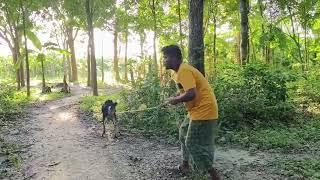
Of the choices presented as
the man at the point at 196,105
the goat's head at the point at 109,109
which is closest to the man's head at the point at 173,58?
the man at the point at 196,105

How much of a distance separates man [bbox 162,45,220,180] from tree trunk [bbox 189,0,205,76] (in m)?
4.15

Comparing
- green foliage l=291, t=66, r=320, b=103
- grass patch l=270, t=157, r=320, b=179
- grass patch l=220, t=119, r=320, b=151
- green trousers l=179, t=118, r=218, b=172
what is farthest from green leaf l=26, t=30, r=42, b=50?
green trousers l=179, t=118, r=218, b=172

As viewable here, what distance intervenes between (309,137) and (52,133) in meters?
6.80

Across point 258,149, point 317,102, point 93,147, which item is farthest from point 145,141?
point 317,102

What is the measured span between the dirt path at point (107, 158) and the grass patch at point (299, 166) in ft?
1.05

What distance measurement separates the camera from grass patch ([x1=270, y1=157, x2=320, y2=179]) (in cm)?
631

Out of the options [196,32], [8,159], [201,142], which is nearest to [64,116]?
[8,159]

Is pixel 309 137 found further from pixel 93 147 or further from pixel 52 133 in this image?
pixel 52 133

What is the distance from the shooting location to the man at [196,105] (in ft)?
17.4

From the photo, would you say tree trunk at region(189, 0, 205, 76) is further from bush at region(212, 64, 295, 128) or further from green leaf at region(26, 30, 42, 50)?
green leaf at region(26, 30, 42, 50)

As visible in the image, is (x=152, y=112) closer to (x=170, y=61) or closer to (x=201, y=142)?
(x=201, y=142)

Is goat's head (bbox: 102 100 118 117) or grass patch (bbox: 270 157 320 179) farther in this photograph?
goat's head (bbox: 102 100 118 117)

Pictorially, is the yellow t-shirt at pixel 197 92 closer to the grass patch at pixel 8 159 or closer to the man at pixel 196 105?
the man at pixel 196 105

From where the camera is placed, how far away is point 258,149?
26.2ft
